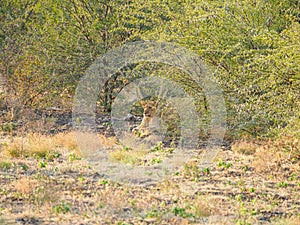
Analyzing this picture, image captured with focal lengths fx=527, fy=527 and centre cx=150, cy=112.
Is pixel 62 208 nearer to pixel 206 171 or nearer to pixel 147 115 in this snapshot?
pixel 206 171

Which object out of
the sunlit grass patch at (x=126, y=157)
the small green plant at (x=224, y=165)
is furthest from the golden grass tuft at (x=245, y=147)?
the sunlit grass patch at (x=126, y=157)

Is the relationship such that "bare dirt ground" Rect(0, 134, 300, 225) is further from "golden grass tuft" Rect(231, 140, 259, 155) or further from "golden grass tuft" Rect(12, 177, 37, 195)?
"golden grass tuft" Rect(231, 140, 259, 155)

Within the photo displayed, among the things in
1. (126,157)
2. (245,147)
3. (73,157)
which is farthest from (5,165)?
(245,147)

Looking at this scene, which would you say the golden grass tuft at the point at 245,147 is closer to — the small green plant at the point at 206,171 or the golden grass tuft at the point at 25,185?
the small green plant at the point at 206,171

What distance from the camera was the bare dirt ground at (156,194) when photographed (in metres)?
5.04

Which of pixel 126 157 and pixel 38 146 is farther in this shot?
pixel 38 146

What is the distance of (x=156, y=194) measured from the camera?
5.86 metres

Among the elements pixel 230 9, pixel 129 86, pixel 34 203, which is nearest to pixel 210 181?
pixel 34 203

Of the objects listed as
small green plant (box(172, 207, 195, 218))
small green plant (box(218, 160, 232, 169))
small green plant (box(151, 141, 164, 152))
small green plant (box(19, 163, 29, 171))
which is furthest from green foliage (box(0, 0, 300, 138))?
small green plant (box(19, 163, 29, 171))

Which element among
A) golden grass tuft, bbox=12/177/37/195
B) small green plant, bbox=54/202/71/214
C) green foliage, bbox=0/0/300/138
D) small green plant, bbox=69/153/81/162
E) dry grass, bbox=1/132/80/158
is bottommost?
small green plant, bbox=54/202/71/214

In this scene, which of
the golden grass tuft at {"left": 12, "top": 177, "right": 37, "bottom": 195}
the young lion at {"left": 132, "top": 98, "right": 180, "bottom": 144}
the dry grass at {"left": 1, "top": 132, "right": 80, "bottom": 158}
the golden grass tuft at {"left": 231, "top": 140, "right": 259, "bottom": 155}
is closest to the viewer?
the golden grass tuft at {"left": 12, "top": 177, "right": 37, "bottom": 195}

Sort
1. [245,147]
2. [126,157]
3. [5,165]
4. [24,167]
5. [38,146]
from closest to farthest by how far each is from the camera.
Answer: [24,167], [5,165], [126,157], [38,146], [245,147]

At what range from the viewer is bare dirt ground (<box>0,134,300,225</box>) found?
5039 mm

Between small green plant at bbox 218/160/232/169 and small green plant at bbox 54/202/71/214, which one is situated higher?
small green plant at bbox 218/160/232/169
